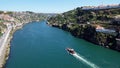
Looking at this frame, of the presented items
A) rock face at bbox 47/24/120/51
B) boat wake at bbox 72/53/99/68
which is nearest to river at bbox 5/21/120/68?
boat wake at bbox 72/53/99/68

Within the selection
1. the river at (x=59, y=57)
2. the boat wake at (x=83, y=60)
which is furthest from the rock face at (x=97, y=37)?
the boat wake at (x=83, y=60)

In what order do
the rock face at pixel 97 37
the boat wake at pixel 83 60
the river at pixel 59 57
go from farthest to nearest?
the rock face at pixel 97 37 < the river at pixel 59 57 < the boat wake at pixel 83 60

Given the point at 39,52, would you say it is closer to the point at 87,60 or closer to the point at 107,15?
the point at 87,60

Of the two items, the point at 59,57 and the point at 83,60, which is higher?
the point at 83,60

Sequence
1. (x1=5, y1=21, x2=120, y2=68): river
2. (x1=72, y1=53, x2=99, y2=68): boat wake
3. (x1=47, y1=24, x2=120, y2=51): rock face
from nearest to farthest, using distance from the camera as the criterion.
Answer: (x1=72, y1=53, x2=99, y2=68): boat wake → (x1=5, y1=21, x2=120, y2=68): river → (x1=47, y1=24, x2=120, y2=51): rock face

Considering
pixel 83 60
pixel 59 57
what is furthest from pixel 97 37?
pixel 83 60

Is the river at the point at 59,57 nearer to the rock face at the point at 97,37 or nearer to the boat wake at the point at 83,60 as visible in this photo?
the boat wake at the point at 83,60

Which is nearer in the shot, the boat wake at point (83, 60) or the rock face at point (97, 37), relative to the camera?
the boat wake at point (83, 60)

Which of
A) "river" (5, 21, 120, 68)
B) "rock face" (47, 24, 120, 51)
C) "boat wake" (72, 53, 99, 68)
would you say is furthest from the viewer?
"rock face" (47, 24, 120, 51)

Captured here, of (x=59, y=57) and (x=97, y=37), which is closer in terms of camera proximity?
(x=59, y=57)

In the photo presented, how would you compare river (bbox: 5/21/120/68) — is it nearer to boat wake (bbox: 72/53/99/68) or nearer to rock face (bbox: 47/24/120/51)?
boat wake (bbox: 72/53/99/68)

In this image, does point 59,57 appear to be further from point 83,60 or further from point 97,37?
point 97,37
